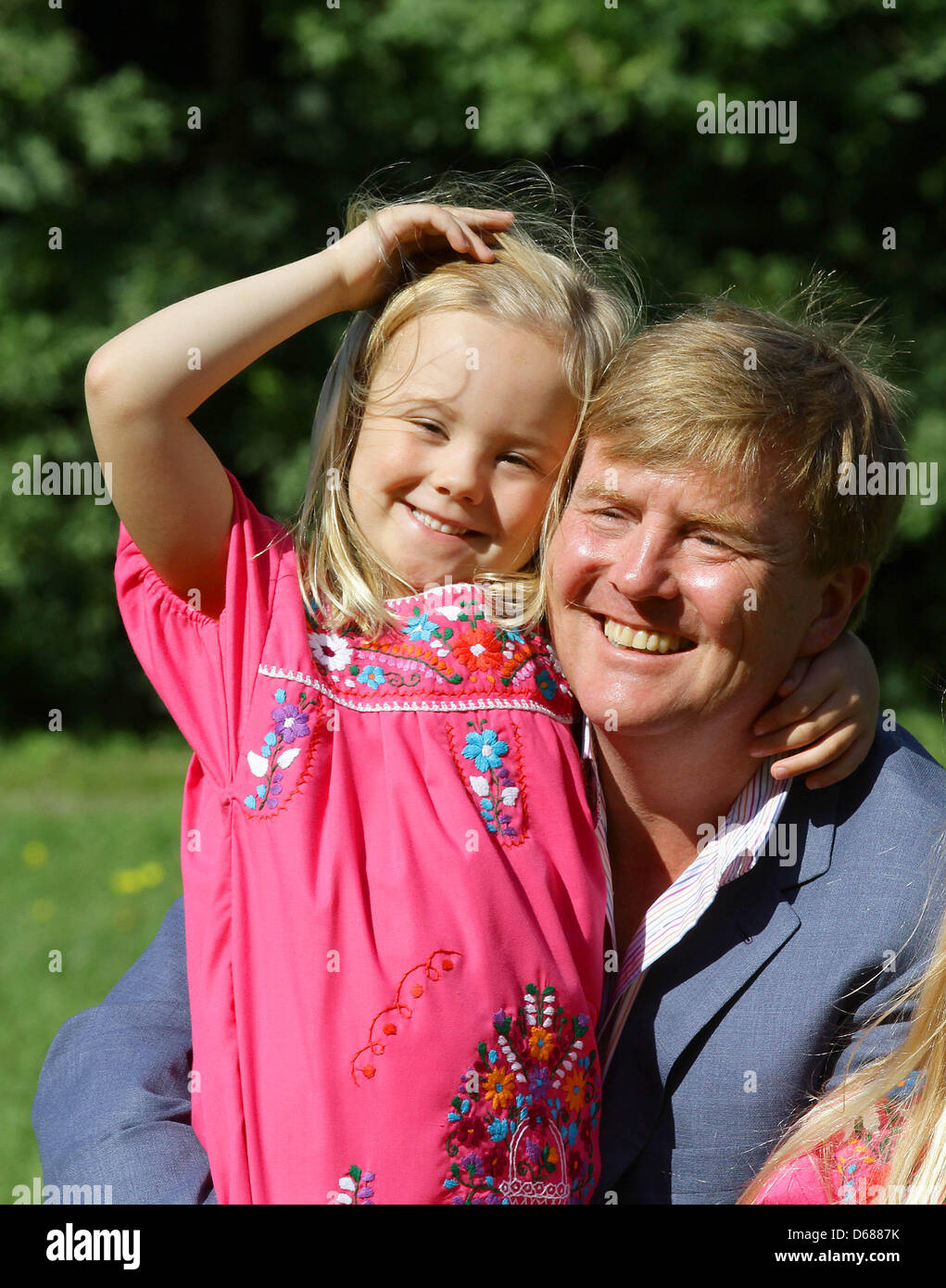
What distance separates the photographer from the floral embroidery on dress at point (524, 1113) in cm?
183

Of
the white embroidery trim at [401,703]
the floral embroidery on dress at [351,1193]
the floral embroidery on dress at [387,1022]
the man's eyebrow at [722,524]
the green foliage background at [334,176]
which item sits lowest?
the floral embroidery on dress at [351,1193]

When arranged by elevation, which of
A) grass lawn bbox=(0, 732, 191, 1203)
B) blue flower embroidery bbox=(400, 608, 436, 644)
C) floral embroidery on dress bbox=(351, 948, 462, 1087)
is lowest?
grass lawn bbox=(0, 732, 191, 1203)

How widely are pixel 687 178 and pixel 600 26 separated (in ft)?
4.49

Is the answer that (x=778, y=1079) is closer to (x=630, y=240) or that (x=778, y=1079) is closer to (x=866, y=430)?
(x=866, y=430)

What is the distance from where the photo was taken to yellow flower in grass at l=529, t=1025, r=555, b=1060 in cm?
187

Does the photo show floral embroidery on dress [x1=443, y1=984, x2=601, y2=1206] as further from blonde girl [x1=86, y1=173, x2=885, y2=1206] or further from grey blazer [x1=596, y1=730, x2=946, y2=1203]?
grey blazer [x1=596, y1=730, x2=946, y2=1203]

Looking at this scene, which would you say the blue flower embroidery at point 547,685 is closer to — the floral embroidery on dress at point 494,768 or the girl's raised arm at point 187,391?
the floral embroidery on dress at point 494,768

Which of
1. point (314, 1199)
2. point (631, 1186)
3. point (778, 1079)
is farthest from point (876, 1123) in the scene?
point (314, 1199)

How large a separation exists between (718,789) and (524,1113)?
2.01 feet

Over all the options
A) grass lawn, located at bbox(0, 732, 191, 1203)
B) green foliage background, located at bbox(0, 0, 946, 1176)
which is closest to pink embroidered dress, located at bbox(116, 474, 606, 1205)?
grass lawn, located at bbox(0, 732, 191, 1203)

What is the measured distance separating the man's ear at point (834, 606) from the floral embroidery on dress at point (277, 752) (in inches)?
31.0

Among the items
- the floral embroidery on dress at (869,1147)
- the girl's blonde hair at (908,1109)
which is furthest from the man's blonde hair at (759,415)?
the floral embroidery on dress at (869,1147)

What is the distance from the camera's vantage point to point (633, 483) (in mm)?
2066

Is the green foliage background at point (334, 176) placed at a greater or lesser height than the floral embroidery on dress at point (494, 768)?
greater
